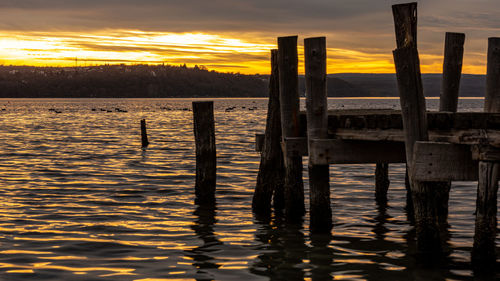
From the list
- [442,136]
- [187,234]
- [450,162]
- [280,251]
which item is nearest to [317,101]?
[442,136]

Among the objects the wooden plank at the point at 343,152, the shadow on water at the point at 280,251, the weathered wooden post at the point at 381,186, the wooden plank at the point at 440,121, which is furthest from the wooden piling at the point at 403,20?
the weathered wooden post at the point at 381,186

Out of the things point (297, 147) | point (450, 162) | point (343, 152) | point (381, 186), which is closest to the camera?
point (450, 162)

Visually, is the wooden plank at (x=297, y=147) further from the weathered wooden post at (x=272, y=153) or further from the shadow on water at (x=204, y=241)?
the shadow on water at (x=204, y=241)

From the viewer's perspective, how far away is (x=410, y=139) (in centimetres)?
764

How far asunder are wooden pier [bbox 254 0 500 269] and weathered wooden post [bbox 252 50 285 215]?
11 centimetres

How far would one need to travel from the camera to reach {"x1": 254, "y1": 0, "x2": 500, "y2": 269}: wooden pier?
280 inches

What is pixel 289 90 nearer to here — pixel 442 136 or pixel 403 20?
pixel 403 20

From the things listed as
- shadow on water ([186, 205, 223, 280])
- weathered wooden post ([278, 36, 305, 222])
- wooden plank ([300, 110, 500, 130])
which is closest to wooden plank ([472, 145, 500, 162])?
wooden plank ([300, 110, 500, 130])

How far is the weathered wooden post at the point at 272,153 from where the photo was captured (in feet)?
38.5

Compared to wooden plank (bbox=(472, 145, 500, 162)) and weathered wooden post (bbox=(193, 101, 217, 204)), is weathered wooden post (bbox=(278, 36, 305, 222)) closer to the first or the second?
weathered wooden post (bbox=(193, 101, 217, 204))

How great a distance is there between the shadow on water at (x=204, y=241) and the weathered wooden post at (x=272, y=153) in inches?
43.7

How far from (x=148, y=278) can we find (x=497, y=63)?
284 inches

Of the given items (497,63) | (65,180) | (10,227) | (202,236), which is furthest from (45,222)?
(497,63)

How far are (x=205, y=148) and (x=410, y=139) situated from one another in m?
6.50
